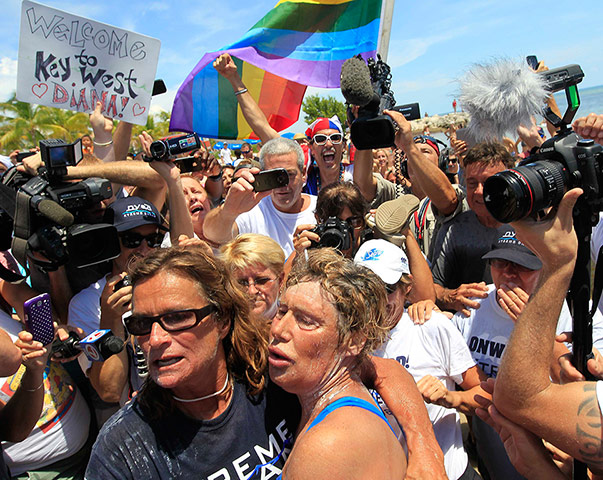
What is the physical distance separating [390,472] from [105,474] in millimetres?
929

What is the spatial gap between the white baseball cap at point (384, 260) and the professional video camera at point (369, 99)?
2.36ft

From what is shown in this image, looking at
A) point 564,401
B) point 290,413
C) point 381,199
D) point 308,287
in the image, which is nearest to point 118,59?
point 381,199

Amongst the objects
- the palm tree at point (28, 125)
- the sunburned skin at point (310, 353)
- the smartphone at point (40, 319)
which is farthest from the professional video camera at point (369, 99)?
the palm tree at point (28, 125)

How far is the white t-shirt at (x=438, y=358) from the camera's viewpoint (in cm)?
230

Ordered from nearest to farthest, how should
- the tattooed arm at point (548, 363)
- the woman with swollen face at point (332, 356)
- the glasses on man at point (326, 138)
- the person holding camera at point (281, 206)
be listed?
1. the woman with swollen face at point (332, 356)
2. the tattooed arm at point (548, 363)
3. the person holding camera at point (281, 206)
4. the glasses on man at point (326, 138)

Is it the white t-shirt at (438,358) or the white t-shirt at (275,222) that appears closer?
the white t-shirt at (438,358)

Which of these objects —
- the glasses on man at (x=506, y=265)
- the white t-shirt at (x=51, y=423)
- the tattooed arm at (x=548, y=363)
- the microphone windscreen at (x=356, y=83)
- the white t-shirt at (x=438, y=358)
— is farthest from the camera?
the microphone windscreen at (x=356, y=83)

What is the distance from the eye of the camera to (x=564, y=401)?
1.45 m

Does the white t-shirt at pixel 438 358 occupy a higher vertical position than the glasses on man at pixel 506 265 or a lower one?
lower

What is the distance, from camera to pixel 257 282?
8.54ft

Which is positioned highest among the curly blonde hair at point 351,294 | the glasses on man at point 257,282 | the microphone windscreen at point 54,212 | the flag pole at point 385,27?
the flag pole at point 385,27

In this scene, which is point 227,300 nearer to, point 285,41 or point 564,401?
point 564,401

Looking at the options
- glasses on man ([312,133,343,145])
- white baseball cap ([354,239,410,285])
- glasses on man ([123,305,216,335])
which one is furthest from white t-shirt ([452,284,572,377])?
glasses on man ([312,133,343,145])

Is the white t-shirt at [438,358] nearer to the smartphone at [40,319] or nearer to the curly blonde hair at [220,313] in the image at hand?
the curly blonde hair at [220,313]
